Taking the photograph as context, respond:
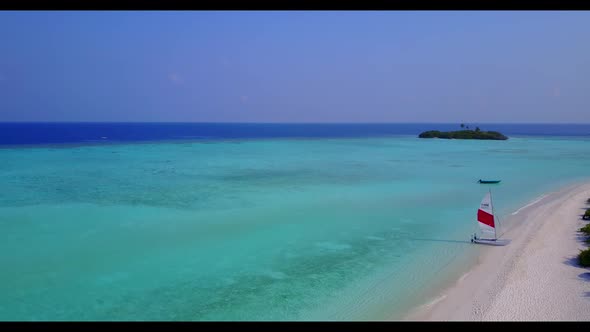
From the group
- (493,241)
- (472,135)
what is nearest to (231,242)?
(493,241)

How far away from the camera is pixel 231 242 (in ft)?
54.5

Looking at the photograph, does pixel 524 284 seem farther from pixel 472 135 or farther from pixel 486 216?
pixel 472 135

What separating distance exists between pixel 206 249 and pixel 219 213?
568cm

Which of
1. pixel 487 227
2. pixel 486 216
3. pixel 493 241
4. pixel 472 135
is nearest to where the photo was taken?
pixel 486 216

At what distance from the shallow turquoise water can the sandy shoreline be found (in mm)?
791

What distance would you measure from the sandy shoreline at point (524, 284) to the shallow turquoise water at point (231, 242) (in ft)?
2.60

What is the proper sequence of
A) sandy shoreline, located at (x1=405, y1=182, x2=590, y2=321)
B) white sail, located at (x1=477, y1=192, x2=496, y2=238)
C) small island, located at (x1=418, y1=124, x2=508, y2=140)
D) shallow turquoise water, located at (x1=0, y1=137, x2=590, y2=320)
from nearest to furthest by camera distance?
sandy shoreline, located at (x1=405, y1=182, x2=590, y2=321)
shallow turquoise water, located at (x1=0, y1=137, x2=590, y2=320)
white sail, located at (x1=477, y1=192, x2=496, y2=238)
small island, located at (x1=418, y1=124, x2=508, y2=140)

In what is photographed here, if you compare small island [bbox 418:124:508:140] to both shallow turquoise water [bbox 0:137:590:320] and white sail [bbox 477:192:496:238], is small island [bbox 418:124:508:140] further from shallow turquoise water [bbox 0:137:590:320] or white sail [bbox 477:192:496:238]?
white sail [bbox 477:192:496:238]

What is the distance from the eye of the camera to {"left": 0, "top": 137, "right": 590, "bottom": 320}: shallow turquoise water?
37.0 ft

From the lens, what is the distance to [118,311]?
10.7 m

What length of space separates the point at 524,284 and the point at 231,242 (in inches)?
392

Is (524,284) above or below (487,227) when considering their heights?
below

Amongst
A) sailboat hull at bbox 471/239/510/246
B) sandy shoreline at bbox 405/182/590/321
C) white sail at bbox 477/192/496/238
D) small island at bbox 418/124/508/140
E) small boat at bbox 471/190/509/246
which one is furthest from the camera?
small island at bbox 418/124/508/140

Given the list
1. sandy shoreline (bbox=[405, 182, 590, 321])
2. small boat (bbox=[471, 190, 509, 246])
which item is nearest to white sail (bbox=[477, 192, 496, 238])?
small boat (bbox=[471, 190, 509, 246])
